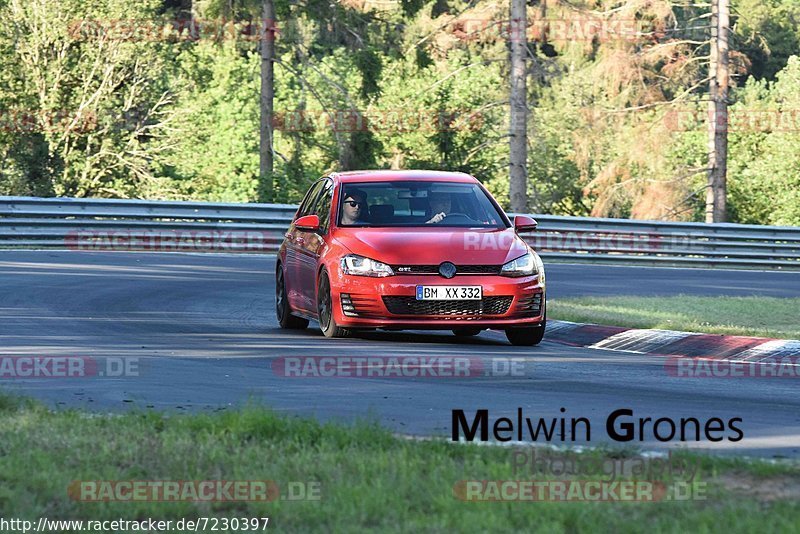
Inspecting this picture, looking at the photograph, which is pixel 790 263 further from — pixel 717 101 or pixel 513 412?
pixel 513 412

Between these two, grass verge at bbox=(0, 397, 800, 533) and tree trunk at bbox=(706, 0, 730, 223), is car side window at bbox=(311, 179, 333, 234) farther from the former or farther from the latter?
tree trunk at bbox=(706, 0, 730, 223)

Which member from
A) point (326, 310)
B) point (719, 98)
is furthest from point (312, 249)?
point (719, 98)

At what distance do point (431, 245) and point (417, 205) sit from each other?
45.3 inches

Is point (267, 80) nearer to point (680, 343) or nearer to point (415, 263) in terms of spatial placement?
point (680, 343)

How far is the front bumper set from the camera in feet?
42.0

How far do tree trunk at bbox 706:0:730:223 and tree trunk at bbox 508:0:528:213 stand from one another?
909cm

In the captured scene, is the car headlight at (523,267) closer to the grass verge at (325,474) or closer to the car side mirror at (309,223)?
the car side mirror at (309,223)

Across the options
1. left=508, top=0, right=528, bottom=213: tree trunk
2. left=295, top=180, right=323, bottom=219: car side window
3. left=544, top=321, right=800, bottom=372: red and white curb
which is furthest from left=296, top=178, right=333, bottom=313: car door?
left=508, top=0, right=528, bottom=213: tree trunk

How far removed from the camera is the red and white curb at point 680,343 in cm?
1310

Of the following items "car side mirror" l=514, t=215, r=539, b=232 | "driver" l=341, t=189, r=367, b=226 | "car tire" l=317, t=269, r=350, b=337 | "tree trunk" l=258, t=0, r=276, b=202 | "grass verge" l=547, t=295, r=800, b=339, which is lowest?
"grass verge" l=547, t=295, r=800, b=339

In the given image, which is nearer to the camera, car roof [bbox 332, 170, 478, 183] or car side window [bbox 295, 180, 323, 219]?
car roof [bbox 332, 170, 478, 183]

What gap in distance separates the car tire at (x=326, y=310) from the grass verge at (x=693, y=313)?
3.18 meters

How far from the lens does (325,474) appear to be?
6383 millimetres

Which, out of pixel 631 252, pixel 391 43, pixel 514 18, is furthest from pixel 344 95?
pixel 631 252
